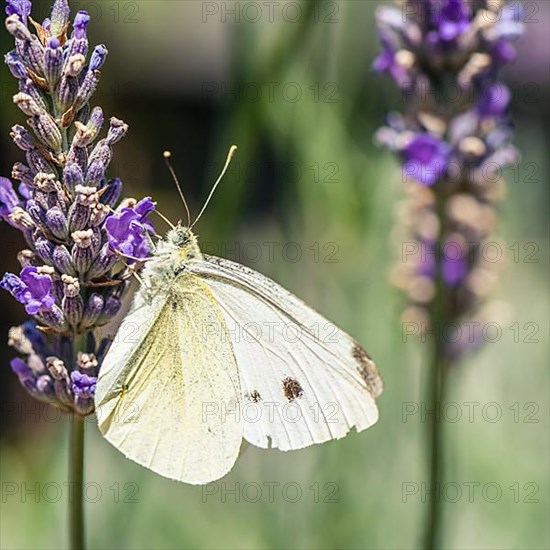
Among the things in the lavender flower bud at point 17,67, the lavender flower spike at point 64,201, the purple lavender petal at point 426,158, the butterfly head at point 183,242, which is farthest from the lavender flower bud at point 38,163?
the purple lavender petal at point 426,158

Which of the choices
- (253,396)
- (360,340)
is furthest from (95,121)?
(360,340)

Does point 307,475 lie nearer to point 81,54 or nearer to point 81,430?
point 81,430

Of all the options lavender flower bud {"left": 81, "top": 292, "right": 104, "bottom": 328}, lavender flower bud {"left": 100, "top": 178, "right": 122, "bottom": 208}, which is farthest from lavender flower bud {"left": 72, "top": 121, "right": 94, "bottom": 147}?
lavender flower bud {"left": 81, "top": 292, "right": 104, "bottom": 328}

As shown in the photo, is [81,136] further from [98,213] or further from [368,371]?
[368,371]

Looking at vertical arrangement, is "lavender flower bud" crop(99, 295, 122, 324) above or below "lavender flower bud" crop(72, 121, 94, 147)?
below

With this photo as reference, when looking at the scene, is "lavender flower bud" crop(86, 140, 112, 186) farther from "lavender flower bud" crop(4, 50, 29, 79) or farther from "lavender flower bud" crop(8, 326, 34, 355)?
"lavender flower bud" crop(8, 326, 34, 355)

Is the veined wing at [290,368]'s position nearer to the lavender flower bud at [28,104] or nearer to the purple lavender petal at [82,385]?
the purple lavender petal at [82,385]
